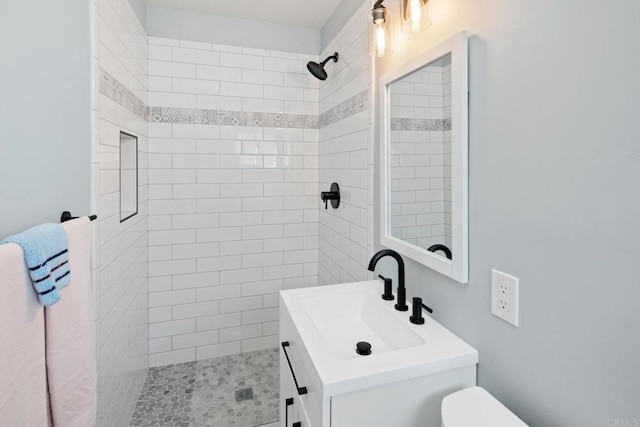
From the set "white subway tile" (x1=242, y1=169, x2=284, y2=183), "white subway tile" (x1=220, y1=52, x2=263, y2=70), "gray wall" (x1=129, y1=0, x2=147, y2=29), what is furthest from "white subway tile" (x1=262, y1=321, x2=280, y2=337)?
"gray wall" (x1=129, y1=0, x2=147, y2=29)

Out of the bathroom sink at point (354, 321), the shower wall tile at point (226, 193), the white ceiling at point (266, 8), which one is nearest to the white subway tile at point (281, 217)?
the shower wall tile at point (226, 193)

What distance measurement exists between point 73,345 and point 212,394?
1459 mm

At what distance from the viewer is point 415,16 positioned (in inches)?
48.0

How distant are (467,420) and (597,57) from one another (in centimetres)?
91

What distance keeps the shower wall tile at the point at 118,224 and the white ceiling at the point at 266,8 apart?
0.37 meters

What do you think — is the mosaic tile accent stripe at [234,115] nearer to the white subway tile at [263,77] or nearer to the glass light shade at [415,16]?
the white subway tile at [263,77]

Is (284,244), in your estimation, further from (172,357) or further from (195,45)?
(195,45)

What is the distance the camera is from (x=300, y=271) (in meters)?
2.70

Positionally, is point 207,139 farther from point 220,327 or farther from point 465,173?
point 465,173

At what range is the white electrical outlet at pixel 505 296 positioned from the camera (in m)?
0.91

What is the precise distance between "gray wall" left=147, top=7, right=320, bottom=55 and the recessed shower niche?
880 millimetres

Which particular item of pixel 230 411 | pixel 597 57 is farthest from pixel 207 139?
pixel 597 57

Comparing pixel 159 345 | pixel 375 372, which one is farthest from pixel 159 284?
pixel 375 372

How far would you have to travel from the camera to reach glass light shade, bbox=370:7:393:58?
4.53 ft
